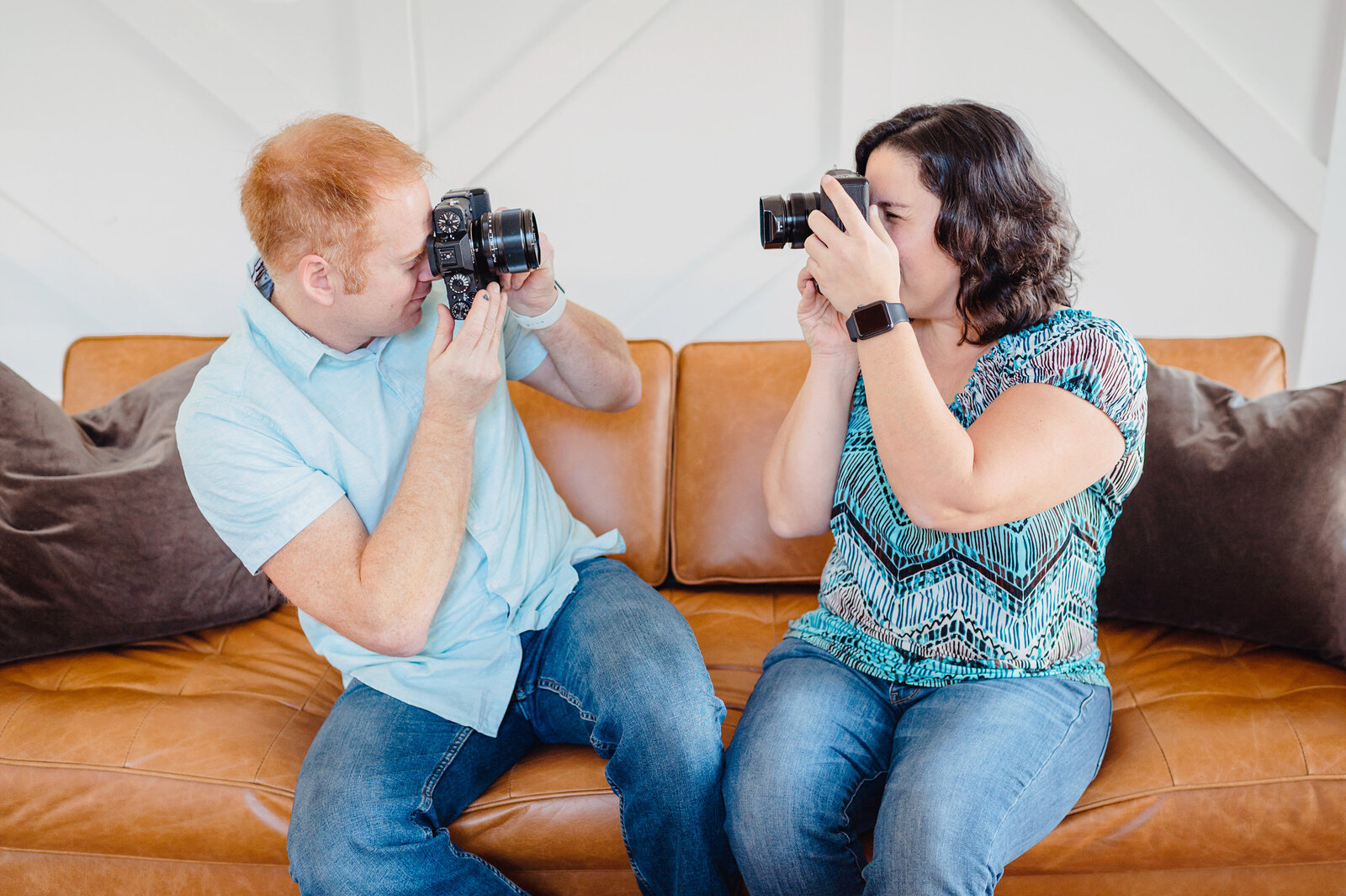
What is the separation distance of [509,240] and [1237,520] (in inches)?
47.3

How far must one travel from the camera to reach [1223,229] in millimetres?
2111

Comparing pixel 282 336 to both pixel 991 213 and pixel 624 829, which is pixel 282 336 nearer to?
pixel 624 829

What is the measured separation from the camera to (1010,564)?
1.20 metres

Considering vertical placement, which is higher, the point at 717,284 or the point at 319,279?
the point at 319,279

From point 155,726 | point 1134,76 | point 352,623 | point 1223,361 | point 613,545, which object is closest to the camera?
point 352,623

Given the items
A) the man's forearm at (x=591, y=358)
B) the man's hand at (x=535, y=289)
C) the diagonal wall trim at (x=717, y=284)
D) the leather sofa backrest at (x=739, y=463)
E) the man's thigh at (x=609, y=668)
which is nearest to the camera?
the man's thigh at (x=609, y=668)

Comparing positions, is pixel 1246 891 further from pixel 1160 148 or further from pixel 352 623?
pixel 1160 148

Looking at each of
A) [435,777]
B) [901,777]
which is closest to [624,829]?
[435,777]

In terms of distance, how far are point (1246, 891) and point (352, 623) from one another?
129 centimetres

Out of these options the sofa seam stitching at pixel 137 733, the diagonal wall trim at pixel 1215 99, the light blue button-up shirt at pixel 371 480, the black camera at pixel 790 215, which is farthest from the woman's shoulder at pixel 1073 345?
the sofa seam stitching at pixel 137 733

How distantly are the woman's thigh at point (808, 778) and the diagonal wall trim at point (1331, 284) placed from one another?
5.17 ft

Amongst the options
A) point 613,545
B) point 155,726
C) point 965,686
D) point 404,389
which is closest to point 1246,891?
point 965,686

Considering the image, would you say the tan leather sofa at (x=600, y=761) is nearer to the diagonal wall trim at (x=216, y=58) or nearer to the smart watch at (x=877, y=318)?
the smart watch at (x=877, y=318)

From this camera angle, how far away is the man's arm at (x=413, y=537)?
119 cm
